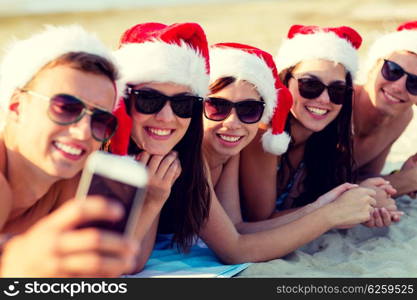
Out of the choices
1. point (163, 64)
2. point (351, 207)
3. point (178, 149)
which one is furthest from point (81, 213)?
point (351, 207)

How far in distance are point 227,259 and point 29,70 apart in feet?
5.74

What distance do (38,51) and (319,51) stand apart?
2284 mm

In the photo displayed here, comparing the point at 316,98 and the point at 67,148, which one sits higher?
the point at 316,98

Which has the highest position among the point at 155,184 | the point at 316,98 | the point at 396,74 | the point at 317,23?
the point at 317,23

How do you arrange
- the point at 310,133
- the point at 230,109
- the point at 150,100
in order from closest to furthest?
1. the point at 150,100
2. the point at 230,109
3. the point at 310,133

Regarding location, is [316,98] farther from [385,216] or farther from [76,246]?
[76,246]

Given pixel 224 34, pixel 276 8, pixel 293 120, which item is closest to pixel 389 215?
pixel 293 120

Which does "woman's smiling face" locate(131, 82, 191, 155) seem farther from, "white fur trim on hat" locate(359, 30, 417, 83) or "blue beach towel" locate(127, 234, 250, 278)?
"white fur trim on hat" locate(359, 30, 417, 83)

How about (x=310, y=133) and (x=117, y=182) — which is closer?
(x=117, y=182)

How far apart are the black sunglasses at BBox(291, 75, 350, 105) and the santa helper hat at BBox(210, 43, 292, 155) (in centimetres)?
21

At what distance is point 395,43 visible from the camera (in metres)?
5.08

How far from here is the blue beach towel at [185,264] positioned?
144 inches

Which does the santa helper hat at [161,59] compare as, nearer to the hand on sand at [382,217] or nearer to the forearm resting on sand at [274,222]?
the forearm resting on sand at [274,222]

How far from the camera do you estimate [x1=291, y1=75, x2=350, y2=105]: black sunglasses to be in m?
4.35
